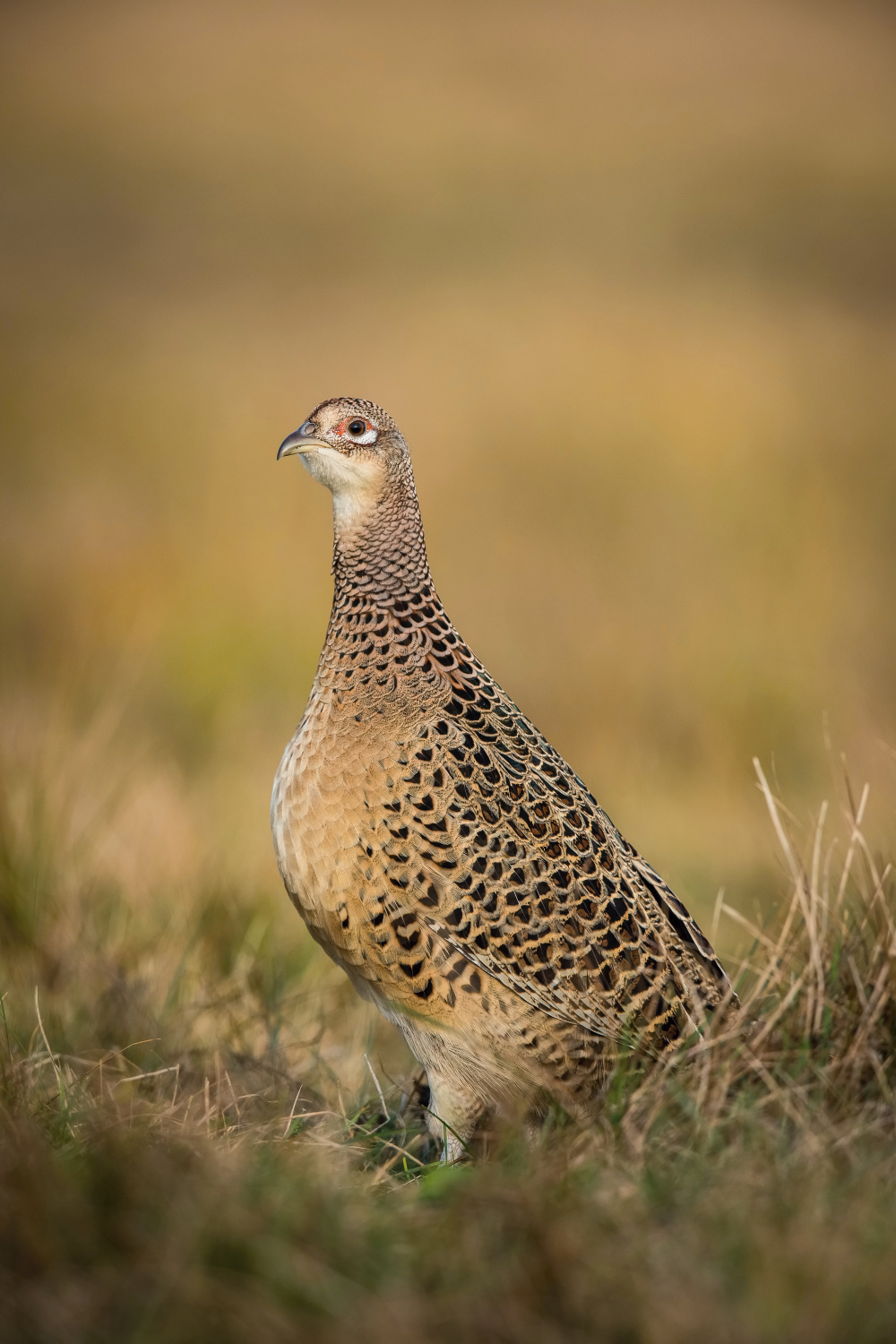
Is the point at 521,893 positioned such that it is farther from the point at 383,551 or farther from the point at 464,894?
the point at 383,551

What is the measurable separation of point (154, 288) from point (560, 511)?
10.9m

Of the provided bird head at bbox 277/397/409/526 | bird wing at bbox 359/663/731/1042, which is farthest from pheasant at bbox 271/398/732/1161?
bird head at bbox 277/397/409/526

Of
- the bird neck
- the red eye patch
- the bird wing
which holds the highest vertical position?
the red eye patch

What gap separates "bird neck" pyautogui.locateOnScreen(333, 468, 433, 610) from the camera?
13.2ft

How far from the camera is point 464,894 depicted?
3598 mm

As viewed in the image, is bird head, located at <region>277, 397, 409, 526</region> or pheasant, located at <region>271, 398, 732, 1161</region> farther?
bird head, located at <region>277, 397, 409, 526</region>

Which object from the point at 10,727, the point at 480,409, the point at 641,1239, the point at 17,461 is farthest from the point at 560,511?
the point at 641,1239

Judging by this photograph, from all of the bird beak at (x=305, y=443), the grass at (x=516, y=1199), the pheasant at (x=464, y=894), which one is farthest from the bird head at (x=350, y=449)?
the grass at (x=516, y=1199)

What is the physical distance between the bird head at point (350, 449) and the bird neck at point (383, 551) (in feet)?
0.10

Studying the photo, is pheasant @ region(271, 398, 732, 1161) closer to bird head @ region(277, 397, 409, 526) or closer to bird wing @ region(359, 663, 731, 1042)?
bird wing @ region(359, 663, 731, 1042)

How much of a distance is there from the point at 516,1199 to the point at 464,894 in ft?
4.14

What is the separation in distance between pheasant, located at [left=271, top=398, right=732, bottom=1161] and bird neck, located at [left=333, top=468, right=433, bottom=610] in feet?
0.41

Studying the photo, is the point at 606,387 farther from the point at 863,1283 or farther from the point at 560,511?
the point at 863,1283

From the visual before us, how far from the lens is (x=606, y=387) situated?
15531 millimetres
